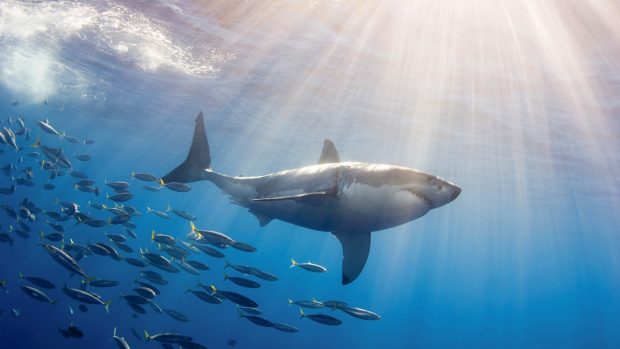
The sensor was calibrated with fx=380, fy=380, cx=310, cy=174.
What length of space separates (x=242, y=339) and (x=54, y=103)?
89.7 feet

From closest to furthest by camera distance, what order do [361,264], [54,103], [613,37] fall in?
[361,264] < [613,37] < [54,103]

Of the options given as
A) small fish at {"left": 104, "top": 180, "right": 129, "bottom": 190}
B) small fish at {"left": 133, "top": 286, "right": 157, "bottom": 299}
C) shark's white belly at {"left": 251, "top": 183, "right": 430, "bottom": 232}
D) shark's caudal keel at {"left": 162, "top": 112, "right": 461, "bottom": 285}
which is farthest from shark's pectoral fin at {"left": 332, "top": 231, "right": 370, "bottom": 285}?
small fish at {"left": 104, "top": 180, "right": 129, "bottom": 190}

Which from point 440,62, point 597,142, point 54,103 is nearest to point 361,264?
point 440,62

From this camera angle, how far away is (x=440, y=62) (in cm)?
1495

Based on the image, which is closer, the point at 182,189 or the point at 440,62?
the point at 182,189

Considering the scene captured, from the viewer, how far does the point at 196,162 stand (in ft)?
28.2

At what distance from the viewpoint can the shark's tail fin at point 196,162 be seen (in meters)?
8.41

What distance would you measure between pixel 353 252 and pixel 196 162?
4.36 metres

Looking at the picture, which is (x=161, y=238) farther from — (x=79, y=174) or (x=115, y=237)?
(x=79, y=174)

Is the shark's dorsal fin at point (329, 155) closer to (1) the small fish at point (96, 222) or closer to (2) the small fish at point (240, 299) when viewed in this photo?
(2) the small fish at point (240, 299)

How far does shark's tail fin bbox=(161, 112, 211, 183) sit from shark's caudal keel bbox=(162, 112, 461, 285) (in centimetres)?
147

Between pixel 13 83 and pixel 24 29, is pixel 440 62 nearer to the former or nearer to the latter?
pixel 24 29

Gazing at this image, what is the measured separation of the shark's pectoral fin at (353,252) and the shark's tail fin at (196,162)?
12.9 feet

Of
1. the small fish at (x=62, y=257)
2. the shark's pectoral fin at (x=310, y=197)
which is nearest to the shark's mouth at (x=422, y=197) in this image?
the shark's pectoral fin at (x=310, y=197)
